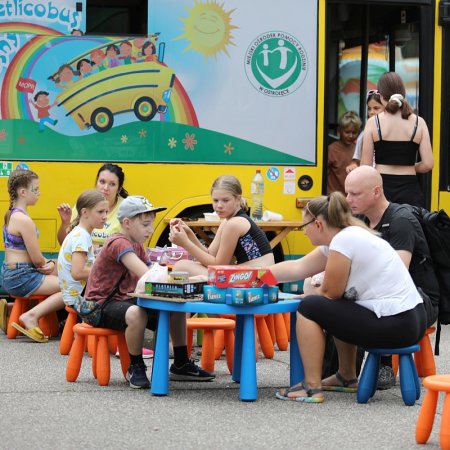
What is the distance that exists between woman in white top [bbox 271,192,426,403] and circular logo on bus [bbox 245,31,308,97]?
4.00 metres

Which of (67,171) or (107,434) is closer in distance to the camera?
A: (107,434)

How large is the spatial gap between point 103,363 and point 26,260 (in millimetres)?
2388

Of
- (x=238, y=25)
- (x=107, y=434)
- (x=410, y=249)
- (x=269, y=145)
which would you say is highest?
(x=238, y=25)

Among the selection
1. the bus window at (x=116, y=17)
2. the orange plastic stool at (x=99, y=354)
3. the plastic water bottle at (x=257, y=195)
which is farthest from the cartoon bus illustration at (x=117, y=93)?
the orange plastic stool at (x=99, y=354)

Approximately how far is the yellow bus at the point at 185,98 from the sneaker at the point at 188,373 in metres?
3.03

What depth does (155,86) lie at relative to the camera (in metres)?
10.3

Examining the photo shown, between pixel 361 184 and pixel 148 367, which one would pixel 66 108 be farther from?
pixel 361 184

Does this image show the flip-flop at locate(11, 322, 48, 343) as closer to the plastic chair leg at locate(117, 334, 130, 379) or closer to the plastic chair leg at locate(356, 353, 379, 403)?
the plastic chair leg at locate(117, 334, 130, 379)

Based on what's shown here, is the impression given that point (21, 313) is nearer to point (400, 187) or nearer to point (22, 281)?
point (22, 281)

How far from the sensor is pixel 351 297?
21.8 ft

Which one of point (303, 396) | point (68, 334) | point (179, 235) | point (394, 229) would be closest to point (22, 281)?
point (68, 334)

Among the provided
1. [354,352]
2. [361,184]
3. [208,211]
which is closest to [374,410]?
[354,352]

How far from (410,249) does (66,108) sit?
4.10 meters

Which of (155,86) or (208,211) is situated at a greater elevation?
(155,86)
